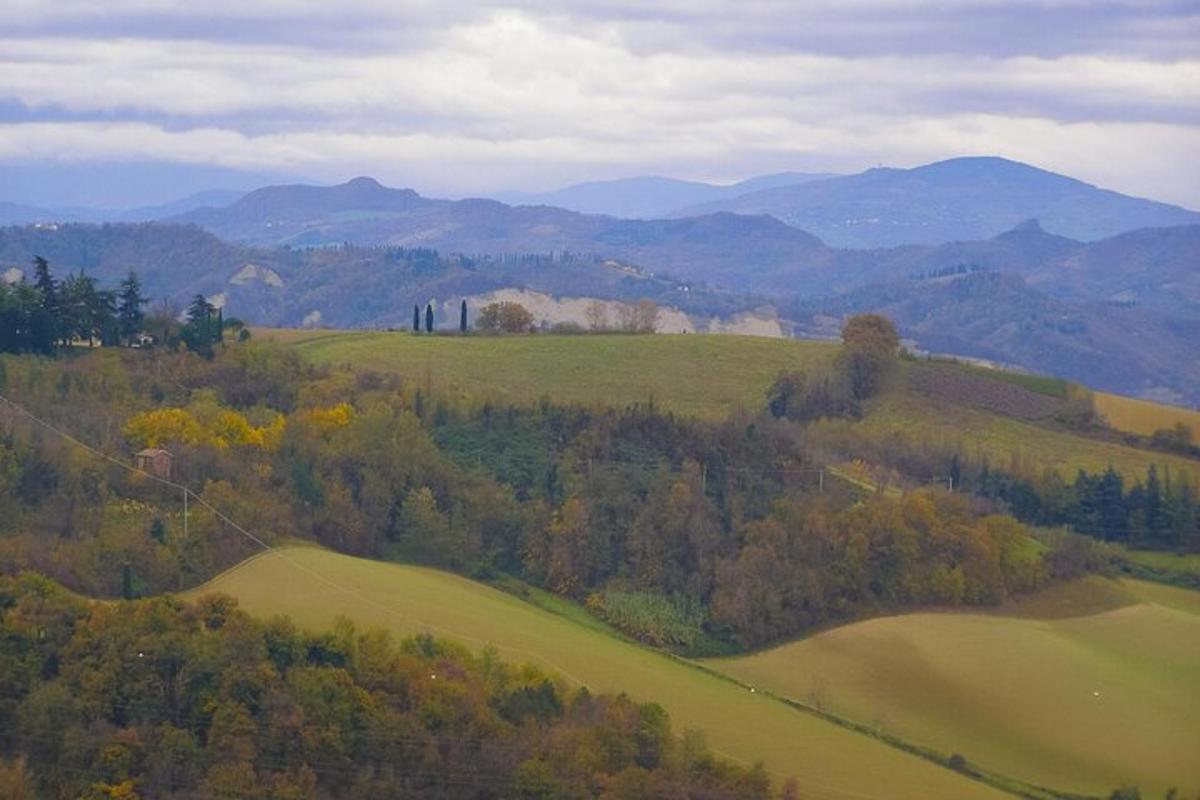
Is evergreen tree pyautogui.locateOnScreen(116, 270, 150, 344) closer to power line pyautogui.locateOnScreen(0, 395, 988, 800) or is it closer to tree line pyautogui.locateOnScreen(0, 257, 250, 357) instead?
tree line pyautogui.locateOnScreen(0, 257, 250, 357)

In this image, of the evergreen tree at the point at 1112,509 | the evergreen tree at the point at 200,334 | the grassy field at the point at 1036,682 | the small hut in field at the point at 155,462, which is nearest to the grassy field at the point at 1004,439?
the evergreen tree at the point at 1112,509

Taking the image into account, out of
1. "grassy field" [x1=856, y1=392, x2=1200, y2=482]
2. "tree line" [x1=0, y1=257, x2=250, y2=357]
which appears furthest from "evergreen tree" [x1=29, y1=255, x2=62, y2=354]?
"grassy field" [x1=856, y1=392, x2=1200, y2=482]

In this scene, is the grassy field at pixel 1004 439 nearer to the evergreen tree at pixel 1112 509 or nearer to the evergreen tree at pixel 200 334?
the evergreen tree at pixel 1112 509

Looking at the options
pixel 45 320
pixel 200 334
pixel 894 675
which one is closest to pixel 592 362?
pixel 200 334

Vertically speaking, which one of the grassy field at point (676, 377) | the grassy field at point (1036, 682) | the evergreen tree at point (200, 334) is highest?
the evergreen tree at point (200, 334)

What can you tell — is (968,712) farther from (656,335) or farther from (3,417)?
(656,335)

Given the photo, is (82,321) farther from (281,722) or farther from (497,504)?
(281,722)
